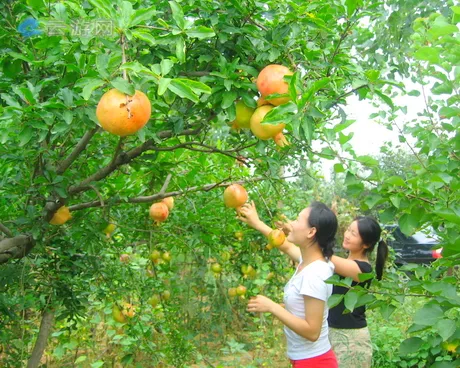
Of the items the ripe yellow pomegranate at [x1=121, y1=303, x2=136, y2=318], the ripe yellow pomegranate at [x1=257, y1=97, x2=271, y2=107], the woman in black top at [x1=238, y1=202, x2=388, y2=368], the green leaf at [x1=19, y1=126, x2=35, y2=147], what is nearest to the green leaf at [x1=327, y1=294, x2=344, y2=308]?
the ripe yellow pomegranate at [x1=257, y1=97, x2=271, y2=107]

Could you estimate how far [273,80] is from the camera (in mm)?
1518

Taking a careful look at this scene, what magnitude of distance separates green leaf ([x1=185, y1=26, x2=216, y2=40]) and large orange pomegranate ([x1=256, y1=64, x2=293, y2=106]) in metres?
0.29

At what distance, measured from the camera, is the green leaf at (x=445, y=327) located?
45.3 inches

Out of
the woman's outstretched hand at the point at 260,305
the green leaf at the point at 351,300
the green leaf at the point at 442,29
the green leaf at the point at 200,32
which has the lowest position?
the woman's outstretched hand at the point at 260,305

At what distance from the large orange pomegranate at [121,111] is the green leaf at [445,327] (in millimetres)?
871

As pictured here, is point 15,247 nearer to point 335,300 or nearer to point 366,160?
point 335,300

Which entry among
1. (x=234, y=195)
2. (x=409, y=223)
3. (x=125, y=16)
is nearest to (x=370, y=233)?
(x=234, y=195)

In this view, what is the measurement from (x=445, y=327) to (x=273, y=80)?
0.82m

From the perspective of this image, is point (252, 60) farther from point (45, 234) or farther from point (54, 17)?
point (45, 234)

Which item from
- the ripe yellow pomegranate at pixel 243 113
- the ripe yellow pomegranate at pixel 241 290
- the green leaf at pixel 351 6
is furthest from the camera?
the ripe yellow pomegranate at pixel 241 290

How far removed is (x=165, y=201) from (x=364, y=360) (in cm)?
139

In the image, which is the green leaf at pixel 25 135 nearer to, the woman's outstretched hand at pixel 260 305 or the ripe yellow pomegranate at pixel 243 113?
the ripe yellow pomegranate at pixel 243 113

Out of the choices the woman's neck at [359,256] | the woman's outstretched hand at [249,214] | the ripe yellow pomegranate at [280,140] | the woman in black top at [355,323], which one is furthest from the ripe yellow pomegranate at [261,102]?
the woman's neck at [359,256]

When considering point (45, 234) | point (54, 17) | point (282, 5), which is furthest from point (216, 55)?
point (45, 234)
